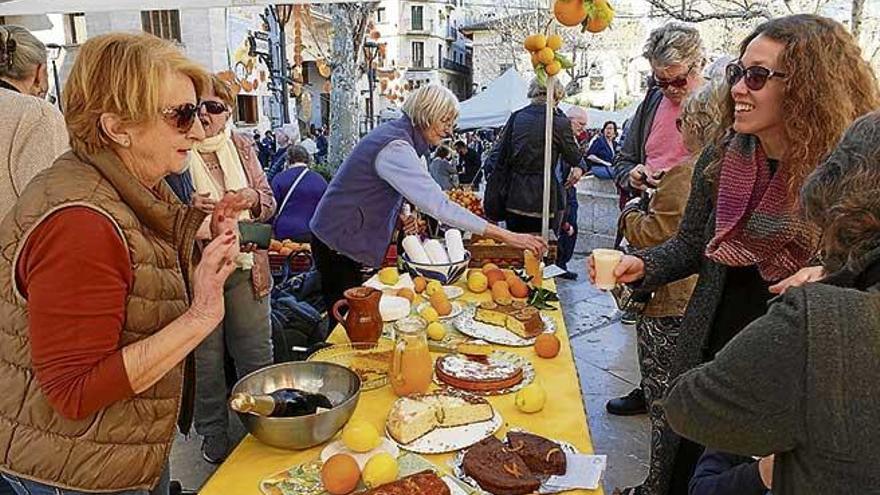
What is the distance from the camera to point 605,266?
1.93 m

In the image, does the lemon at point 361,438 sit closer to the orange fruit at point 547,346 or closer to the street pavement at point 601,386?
the street pavement at point 601,386

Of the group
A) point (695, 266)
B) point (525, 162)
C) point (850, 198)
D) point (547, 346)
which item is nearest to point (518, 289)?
point (547, 346)

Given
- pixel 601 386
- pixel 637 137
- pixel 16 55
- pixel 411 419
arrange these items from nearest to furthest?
pixel 411 419 → pixel 16 55 → pixel 637 137 → pixel 601 386

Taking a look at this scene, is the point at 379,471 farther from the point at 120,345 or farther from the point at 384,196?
the point at 384,196

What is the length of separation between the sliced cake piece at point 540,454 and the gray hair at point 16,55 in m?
2.18

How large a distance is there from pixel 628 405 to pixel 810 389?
2887 millimetres

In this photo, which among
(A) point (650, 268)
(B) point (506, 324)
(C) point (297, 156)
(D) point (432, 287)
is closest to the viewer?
(A) point (650, 268)

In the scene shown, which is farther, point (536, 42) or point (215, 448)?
point (536, 42)

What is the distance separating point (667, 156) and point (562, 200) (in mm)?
2498

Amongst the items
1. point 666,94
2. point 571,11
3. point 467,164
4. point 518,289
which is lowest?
point 467,164

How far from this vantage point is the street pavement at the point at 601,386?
9.72 feet

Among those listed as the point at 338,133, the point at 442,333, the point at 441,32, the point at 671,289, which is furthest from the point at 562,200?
the point at 441,32

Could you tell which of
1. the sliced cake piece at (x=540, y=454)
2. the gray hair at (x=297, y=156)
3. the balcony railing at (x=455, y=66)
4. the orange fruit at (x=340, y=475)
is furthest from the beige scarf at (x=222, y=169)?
the balcony railing at (x=455, y=66)

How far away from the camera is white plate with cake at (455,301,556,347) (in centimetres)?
211
